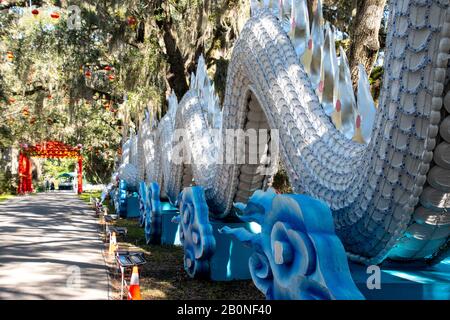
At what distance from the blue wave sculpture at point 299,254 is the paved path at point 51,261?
8.68ft

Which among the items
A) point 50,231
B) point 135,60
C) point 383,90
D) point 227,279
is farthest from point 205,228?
point 135,60

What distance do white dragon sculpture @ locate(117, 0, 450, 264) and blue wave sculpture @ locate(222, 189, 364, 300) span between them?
0.43 meters

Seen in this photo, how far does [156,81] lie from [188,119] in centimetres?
568

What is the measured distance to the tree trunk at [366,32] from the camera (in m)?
7.38

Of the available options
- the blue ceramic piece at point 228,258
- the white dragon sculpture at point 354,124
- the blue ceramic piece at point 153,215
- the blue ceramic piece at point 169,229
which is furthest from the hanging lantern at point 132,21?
the blue ceramic piece at point 228,258

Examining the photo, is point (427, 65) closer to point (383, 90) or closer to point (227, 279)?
point (383, 90)

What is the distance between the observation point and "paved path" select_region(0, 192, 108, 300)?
5992mm

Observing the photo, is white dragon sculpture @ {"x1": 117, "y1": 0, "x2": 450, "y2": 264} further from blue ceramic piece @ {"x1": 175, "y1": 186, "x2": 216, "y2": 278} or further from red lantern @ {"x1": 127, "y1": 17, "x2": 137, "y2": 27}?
red lantern @ {"x1": 127, "y1": 17, "x2": 137, "y2": 27}

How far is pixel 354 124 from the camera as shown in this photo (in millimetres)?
4113

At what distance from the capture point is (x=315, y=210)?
10.6ft

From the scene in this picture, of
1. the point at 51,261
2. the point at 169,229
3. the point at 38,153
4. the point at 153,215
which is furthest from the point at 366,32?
the point at 38,153

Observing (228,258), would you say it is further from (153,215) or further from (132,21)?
(132,21)

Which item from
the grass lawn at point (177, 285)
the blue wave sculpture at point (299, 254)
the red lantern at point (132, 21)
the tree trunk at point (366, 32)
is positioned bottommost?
the grass lawn at point (177, 285)

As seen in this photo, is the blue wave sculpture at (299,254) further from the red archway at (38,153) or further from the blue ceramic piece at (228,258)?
the red archway at (38,153)
